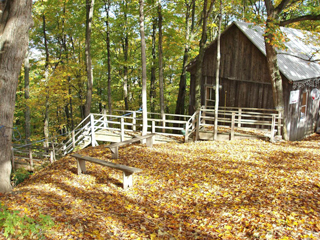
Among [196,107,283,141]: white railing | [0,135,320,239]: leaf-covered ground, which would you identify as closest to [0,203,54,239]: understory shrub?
[0,135,320,239]: leaf-covered ground

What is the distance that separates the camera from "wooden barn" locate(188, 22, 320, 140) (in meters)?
13.8

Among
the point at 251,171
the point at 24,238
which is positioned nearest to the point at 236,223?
the point at 251,171

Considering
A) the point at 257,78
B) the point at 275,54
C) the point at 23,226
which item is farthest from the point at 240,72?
the point at 23,226

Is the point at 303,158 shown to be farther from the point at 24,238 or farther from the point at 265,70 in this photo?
the point at 24,238

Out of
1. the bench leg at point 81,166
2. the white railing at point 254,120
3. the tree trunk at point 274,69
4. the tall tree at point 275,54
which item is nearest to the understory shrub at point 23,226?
the bench leg at point 81,166

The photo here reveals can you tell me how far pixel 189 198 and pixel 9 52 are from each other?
6091 mm

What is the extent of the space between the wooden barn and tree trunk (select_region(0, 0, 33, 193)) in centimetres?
1089

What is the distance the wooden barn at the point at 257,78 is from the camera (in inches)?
544

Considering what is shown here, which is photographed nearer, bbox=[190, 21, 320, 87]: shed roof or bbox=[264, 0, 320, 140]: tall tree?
bbox=[264, 0, 320, 140]: tall tree

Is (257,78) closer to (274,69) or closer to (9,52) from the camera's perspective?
(274,69)

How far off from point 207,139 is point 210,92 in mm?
4871

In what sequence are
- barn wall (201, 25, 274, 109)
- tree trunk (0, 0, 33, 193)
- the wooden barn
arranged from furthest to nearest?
barn wall (201, 25, 274, 109) → the wooden barn → tree trunk (0, 0, 33, 193)

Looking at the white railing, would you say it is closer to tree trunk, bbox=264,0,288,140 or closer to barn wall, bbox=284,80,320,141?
tree trunk, bbox=264,0,288,140

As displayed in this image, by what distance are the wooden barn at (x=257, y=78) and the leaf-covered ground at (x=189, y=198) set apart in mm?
4763
